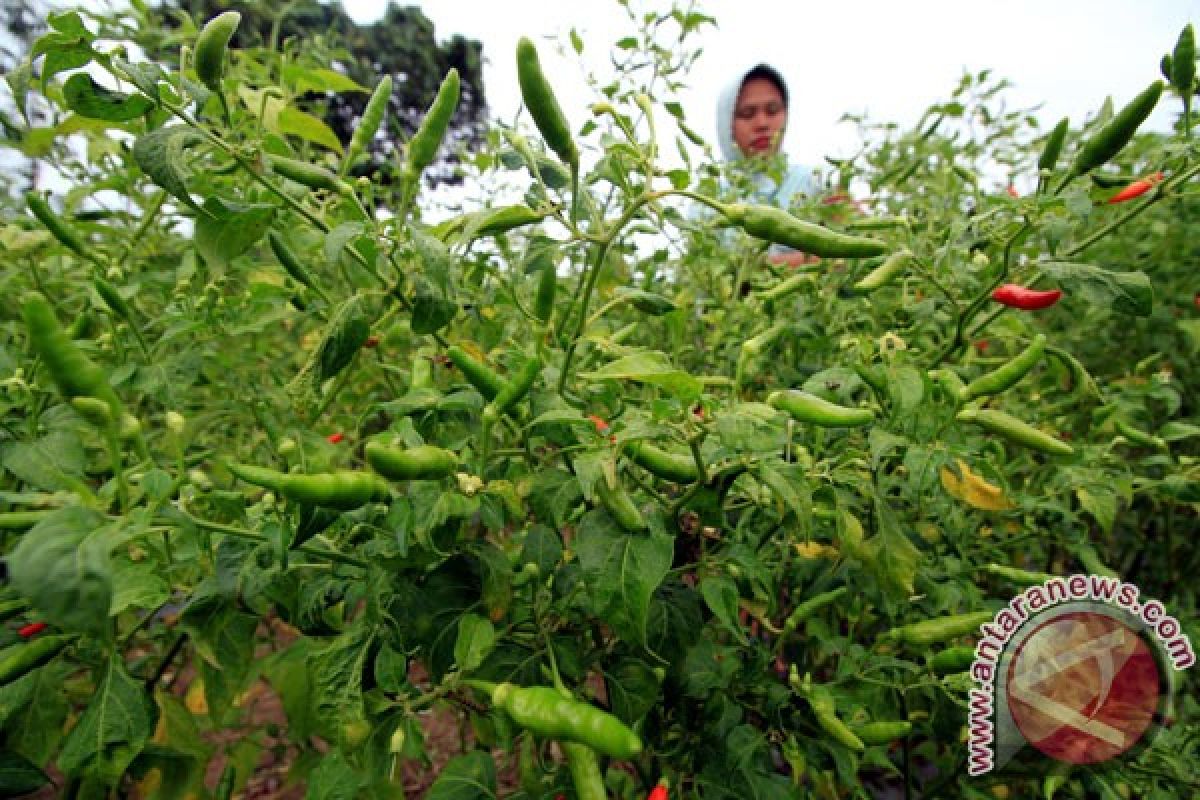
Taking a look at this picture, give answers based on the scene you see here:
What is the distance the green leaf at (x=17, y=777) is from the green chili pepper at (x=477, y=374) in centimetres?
79

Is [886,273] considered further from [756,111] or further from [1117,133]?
[756,111]

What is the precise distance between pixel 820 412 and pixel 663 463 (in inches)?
8.2

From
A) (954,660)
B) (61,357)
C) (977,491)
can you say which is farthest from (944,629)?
(61,357)

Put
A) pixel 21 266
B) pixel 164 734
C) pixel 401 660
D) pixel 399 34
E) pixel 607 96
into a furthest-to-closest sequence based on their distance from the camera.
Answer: pixel 399 34
pixel 607 96
pixel 21 266
pixel 164 734
pixel 401 660

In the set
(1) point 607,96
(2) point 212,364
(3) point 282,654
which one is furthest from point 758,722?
(1) point 607,96

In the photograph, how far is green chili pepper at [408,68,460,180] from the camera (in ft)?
3.08

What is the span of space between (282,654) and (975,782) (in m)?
1.57

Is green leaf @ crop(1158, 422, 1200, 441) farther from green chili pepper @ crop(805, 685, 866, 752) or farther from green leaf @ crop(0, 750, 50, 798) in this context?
green leaf @ crop(0, 750, 50, 798)

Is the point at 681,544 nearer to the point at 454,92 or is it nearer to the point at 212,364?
the point at 454,92

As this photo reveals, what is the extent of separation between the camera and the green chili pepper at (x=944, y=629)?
107 centimetres

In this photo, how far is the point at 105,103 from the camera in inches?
32.8

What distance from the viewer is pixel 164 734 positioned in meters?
1.39

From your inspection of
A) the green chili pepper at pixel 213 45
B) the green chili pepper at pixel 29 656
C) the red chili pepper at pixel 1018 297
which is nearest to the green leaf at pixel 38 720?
the green chili pepper at pixel 29 656

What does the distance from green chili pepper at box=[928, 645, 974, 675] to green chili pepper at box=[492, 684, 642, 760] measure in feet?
1.95
